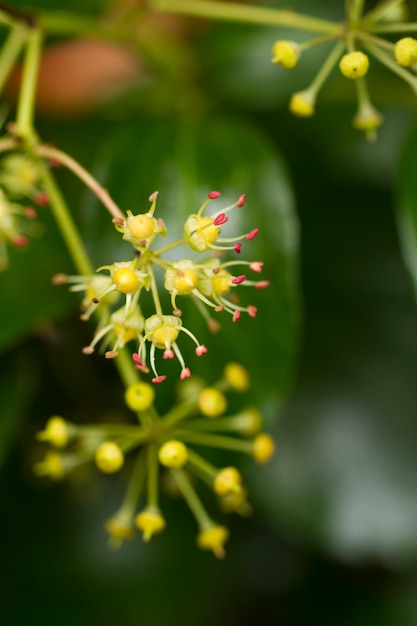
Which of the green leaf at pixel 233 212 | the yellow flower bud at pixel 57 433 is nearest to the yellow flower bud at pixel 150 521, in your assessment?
the yellow flower bud at pixel 57 433

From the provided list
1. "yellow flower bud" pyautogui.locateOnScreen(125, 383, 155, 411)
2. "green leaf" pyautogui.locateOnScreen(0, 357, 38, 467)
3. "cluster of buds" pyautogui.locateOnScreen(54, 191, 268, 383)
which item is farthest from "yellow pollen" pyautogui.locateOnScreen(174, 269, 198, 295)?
"green leaf" pyautogui.locateOnScreen(0, 357, 38, 467)

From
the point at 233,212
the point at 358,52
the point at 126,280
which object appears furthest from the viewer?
the point at 233,212

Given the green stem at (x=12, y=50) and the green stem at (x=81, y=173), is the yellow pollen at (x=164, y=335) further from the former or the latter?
the green stem at (x=12, y=50)

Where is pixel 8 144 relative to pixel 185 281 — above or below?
above

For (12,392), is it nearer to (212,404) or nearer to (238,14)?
(212,404)

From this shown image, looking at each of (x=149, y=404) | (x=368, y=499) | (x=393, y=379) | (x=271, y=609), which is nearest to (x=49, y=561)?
(x=271, y=609)

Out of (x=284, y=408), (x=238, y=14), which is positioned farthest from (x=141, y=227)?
(x=284, y=408)

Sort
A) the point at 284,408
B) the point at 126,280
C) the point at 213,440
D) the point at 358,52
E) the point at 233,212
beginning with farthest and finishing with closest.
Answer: the point at 284,408, the point at 233,212, the point at 213,440, the point at 358,52, the point at 126,280
